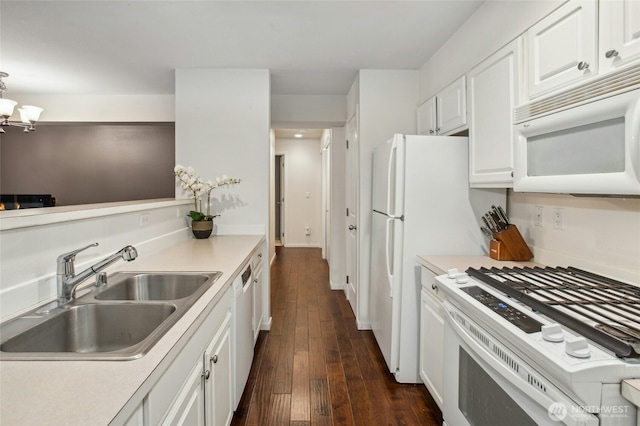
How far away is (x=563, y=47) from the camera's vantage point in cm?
134

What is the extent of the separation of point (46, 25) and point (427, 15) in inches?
102

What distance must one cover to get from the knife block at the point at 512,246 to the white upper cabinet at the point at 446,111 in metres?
0.73

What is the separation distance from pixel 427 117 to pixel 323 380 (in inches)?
86.3

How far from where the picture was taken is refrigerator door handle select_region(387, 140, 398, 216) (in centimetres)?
219

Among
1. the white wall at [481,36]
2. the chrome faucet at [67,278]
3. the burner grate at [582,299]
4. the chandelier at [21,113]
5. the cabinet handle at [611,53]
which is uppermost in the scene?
the white wall at [481,36]

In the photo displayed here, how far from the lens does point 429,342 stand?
1979mm

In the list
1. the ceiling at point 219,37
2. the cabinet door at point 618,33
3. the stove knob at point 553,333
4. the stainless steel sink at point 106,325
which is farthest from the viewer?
the ceiling at point 219,37

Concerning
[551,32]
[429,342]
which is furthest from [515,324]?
[551,32]

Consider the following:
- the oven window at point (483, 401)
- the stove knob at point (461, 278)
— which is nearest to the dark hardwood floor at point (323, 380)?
the oven window at point (483, 401)

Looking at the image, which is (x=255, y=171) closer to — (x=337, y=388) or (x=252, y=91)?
(x=252, y=91)

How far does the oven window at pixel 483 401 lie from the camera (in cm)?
107

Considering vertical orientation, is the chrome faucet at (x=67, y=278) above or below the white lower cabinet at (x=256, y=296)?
above

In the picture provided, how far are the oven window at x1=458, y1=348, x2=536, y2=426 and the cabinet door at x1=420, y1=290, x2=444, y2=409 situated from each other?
1.17 feet

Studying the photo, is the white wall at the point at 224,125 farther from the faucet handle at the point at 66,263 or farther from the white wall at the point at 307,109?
the faucet handle at the point at 66,263
